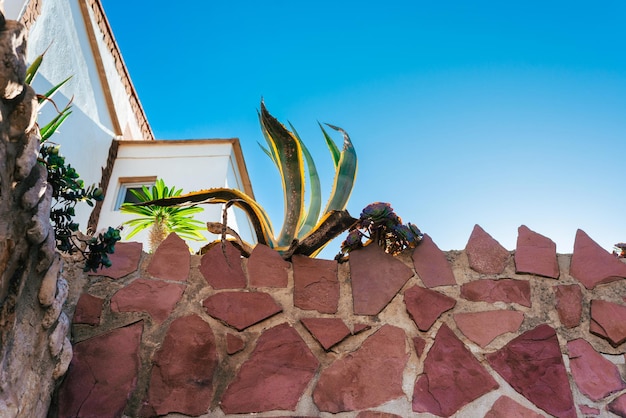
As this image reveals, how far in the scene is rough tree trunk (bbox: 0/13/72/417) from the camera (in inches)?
44.2

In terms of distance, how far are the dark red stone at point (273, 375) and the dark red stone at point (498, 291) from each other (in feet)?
1.69

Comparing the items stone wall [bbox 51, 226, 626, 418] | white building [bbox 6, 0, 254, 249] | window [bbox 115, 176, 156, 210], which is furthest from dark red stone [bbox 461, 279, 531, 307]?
window [bbox 115, 176, 156, 210]

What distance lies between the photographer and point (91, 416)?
1.59 meters

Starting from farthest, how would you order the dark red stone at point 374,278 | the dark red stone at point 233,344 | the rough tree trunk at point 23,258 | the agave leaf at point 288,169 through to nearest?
the agave leaf at point 288,169
the dark red stone at point 374,278
the dark red stone at point 233,344
the rough tree trunk at point 23,258

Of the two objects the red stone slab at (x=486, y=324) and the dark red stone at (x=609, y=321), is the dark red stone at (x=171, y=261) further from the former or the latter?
the dark red stone at (x=609, y=321)

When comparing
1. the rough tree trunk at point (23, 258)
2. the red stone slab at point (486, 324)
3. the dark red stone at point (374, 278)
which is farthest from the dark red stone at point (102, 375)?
the red stone slab at point (486, 324)

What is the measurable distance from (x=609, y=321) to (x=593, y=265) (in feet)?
0.63

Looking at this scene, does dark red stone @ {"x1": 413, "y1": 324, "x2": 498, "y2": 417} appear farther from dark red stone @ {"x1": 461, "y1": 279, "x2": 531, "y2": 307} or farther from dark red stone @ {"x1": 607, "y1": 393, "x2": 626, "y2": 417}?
dark red stone @ {"x1": 607, "y1": 393, "x2": 626, "y2": 417}

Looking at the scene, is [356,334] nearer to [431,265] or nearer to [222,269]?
[431,265]

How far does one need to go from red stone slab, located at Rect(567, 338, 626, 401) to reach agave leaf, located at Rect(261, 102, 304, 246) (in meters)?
1.10

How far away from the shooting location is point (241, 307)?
184 centimetres

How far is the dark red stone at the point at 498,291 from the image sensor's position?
185 centimetres

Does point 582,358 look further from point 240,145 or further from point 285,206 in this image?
point 240,145

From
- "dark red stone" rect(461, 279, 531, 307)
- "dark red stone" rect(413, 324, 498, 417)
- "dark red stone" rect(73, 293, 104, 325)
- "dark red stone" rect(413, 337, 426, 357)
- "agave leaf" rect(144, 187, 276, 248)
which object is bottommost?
"dark red stone" rect(413, 324, 498, 417)
